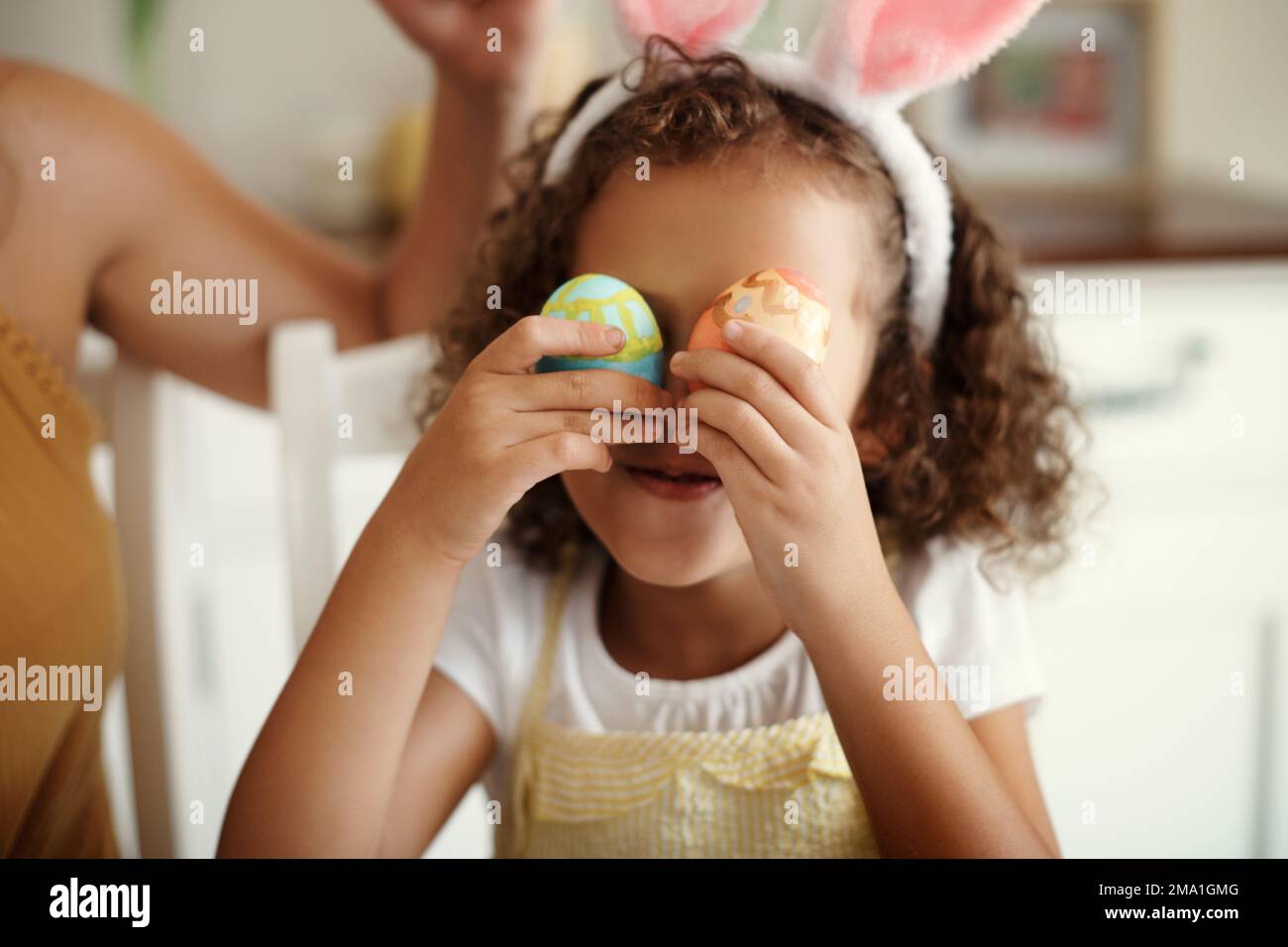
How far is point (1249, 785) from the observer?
1326 millimetres

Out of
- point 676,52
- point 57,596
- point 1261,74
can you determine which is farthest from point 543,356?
point 1261,74

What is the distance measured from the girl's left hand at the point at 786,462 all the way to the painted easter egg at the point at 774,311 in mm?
18

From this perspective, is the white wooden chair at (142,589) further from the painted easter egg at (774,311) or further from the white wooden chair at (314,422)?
the painted easter egg at (774,311)

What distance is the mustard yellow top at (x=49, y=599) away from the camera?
66 centimetres

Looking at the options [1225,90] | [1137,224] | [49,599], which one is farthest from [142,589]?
[1225,90]

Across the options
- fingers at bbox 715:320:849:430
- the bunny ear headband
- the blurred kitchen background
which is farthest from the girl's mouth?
the blurred kitchen background

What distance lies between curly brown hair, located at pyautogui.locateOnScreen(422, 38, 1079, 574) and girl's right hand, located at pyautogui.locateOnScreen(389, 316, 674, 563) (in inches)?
6.4

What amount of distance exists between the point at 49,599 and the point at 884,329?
1.75ft

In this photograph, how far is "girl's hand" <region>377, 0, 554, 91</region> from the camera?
76 centimetres

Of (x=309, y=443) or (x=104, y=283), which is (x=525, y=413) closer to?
(x=309, y=443)

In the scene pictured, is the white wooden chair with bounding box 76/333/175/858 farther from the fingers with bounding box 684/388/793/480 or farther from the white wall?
the white wall

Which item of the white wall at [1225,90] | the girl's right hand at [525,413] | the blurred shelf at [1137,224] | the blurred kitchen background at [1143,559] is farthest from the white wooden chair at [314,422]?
the white wall at [1225,90]

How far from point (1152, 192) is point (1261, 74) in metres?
0.23
